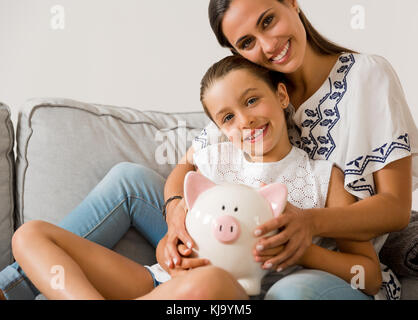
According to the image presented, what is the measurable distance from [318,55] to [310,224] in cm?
51

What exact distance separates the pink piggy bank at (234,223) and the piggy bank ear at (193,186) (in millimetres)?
22

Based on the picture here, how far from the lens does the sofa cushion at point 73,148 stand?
145 cm

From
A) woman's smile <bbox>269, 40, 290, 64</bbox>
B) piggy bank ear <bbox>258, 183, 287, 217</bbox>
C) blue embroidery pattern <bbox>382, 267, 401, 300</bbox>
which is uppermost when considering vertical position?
woman's smile <bbox>269, 40, 290, 64</bbox>

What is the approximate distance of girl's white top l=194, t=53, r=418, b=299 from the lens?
115 centimetres

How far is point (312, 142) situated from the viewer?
1.26 metres

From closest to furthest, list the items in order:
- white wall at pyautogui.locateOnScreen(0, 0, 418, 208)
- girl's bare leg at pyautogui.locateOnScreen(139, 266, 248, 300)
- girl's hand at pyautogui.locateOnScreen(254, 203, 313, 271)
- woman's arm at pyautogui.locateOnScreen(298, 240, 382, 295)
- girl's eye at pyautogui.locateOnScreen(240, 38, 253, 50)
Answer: girl's bare leg at pyautogui.locateOnScreen(139, 266, 248, 300) → girl's hand at pyautogui.locateOnScreen(254, 203, 313, 271) → woman's arm at pyautogui.locateOnScreen(298, 240, 382, 295) → girl's eye at pyautogui.locateOnScreen(240, 38, 253, 50) → white wall at pyautogui.locateOnScreen(0, 0, 418, 208)

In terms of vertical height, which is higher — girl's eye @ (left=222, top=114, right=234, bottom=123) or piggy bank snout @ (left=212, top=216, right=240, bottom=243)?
girl's eye @ (left=222, top=114, right=234, bottom=123)

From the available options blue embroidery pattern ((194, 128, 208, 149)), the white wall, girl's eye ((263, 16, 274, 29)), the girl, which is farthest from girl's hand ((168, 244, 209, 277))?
the white wall

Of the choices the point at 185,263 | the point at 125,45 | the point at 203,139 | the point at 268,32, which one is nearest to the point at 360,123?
the point at 268,32

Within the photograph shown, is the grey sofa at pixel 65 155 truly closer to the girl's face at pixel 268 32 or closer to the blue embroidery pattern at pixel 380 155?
the girl's face at pixel 268 32

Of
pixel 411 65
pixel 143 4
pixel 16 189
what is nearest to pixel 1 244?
pixel 16 189

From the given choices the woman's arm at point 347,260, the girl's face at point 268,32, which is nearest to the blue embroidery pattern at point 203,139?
the girl's face at point 268,32

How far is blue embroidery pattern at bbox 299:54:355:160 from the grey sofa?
0.48 m

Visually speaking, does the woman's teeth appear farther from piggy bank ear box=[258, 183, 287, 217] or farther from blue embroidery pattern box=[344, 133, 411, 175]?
piggy bank ear box=[258, 183, 287, 217]
